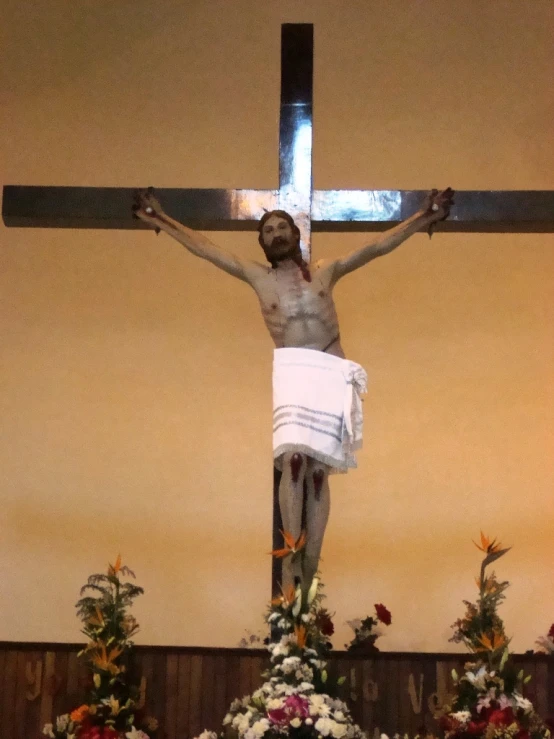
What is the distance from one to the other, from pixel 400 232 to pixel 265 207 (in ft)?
1.90

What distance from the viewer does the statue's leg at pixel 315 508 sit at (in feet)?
13.0

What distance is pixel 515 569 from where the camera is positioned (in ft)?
20.2

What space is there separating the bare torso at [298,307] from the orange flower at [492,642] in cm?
119

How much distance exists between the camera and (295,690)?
3.47m

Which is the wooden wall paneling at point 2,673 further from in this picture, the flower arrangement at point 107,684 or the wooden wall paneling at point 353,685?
the wooden wall paneling at point 353,685

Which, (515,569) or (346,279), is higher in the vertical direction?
(346,279)

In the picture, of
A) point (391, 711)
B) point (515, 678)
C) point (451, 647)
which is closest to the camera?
point (515, 678)

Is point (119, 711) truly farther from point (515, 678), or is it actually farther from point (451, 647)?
point (451, 647)

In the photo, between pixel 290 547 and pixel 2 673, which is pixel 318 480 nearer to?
pixel 290 547

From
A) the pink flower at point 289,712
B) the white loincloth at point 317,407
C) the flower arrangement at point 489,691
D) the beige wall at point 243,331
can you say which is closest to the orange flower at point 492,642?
the flower arrangement at point 489,691

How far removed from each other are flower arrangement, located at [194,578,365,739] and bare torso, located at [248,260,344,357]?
954 mm

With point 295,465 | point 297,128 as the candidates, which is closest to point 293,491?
point 295,465

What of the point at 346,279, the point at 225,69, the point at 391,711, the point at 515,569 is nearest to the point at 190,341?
the point at 346,279

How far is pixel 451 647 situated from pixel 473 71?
348cm
